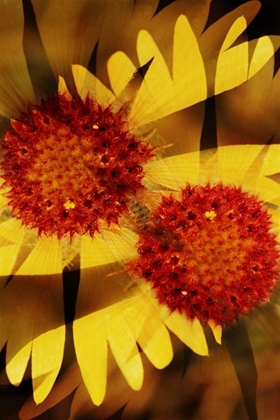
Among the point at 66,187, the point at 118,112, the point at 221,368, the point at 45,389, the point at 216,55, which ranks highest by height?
the point at 216,55

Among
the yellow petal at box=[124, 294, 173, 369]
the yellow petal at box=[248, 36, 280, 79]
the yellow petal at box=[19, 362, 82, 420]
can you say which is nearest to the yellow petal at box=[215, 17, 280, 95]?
the yellow petal at box=[248, 36, 280, 79]

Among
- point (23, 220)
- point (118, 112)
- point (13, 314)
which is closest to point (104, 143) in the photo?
point (118, 112)

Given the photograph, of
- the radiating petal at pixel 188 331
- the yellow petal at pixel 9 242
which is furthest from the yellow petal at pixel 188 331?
the yellow petal at pixel 9 242

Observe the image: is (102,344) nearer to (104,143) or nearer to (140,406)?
(140,406)

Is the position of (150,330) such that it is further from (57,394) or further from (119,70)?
(119,70)
